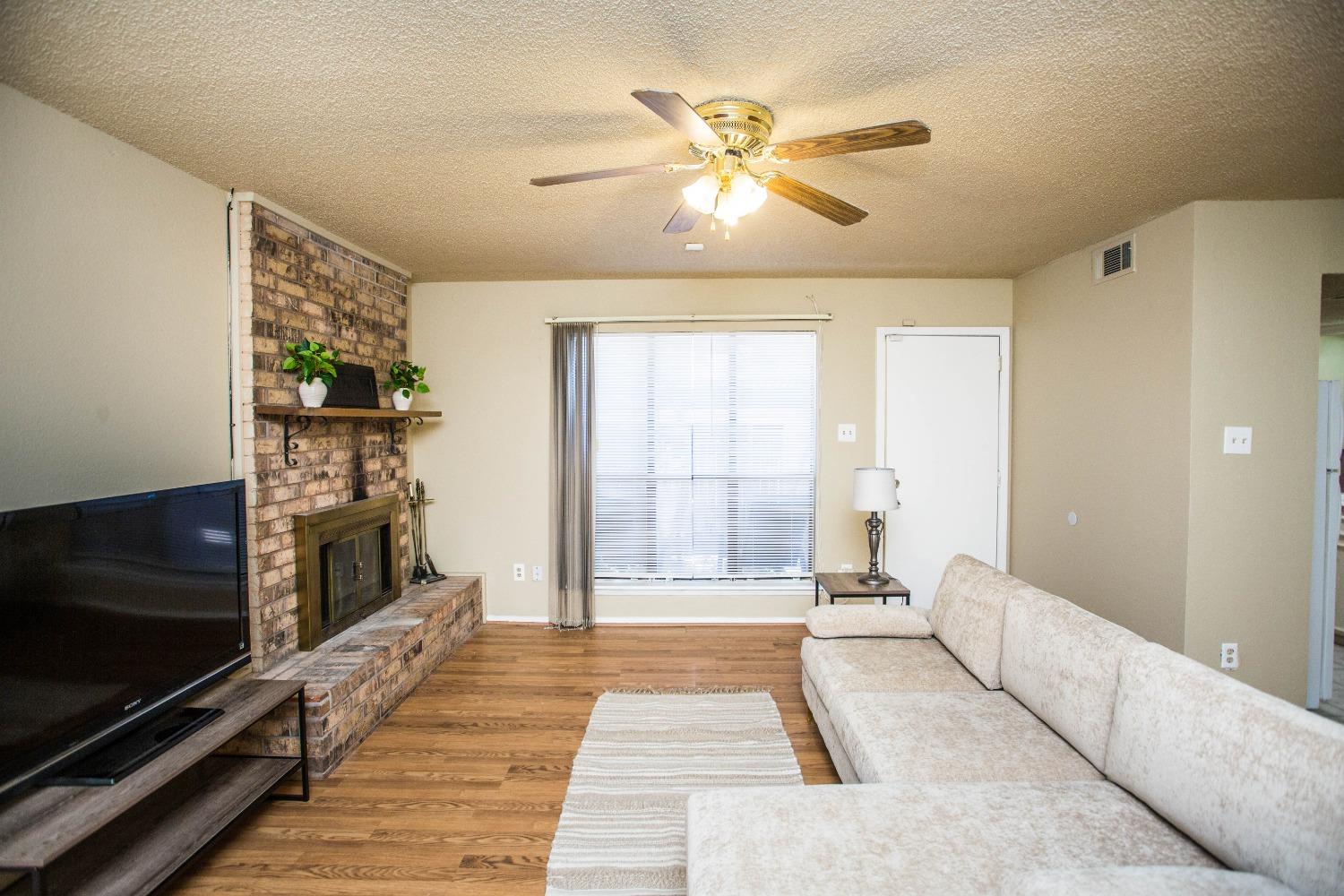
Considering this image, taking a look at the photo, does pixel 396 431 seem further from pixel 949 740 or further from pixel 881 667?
pixel 949 740

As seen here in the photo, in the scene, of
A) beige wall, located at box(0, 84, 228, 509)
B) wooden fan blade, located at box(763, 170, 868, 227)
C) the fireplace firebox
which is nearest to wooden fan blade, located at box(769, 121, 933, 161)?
wooden fan blade, located at box(763, 170, 868, 227)

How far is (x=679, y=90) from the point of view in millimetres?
1848

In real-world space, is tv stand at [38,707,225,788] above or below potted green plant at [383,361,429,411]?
below

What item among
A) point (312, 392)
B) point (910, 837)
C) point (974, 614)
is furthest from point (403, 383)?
point (910, 837)

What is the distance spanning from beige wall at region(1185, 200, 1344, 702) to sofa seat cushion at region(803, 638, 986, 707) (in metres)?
1.33

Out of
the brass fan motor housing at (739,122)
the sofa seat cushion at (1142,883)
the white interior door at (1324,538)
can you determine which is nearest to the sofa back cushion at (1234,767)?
the sofa seat cushion at (1142,883)

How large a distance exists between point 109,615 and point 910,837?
236cm

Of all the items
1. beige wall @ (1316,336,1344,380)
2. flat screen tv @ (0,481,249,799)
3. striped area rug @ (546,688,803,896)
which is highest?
beige wall @ (1316,336,1344,380)

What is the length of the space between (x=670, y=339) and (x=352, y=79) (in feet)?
8.90

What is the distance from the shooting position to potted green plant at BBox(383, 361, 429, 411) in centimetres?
377

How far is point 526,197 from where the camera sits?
8.91 feet

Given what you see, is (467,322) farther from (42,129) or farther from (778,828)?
(778,828)

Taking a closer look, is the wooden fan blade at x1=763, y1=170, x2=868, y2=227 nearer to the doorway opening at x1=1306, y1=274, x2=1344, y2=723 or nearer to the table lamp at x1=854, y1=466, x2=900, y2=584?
the table lamp at x1=854, y1=466, x2=900, y2=584

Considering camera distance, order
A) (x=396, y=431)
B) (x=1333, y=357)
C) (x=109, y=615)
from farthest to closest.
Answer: (x=1333, y=357)
(x=396, y=431)
(x=109, y=615)
